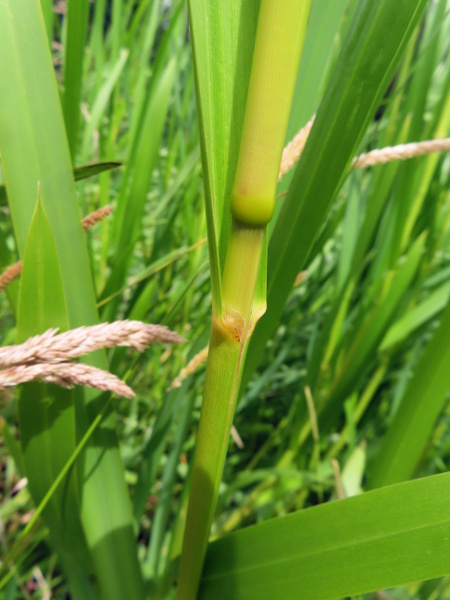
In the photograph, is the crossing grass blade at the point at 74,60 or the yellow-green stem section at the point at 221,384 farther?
the crossing grass blade at the point at 74,60

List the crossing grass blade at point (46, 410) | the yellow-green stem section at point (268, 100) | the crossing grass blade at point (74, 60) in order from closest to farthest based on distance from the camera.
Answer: the yellow-green stem section at point (268, 100) < the crossing grass blade at point (46, 410) < the crossing grass blade at point (74, 60)

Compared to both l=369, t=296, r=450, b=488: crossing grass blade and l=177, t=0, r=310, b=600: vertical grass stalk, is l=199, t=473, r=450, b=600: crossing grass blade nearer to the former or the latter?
l=177, t=0, r=310, b=600: vertical grass stalk

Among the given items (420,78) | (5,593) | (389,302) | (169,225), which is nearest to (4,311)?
(169,225)

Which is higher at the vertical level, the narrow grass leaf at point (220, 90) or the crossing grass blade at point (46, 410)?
the narrow grass leaf at point (220, 90)

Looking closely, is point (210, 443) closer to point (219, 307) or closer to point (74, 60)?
point (219, 307)

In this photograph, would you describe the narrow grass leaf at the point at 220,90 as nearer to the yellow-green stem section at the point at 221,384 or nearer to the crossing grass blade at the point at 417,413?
the yellow-green stem section at the point at 221,384

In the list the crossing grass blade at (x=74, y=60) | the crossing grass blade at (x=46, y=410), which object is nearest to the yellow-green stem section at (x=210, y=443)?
the crossing grass blade at (x=46, y=410)
